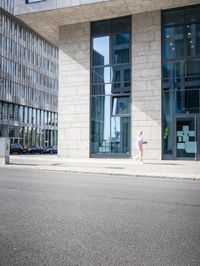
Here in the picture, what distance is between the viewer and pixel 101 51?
25.0 m

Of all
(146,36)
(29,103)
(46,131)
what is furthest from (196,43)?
(46,131)

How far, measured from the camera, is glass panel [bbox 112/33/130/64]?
24.3 metres

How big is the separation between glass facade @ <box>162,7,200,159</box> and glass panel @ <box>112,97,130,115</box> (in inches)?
97.8

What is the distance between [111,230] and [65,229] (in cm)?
66

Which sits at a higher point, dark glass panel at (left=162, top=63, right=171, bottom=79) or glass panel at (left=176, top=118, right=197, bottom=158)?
dark glass panel at (left=162, top=63, right=171, bottom=79)

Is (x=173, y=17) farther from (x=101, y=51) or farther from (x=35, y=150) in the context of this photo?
(x=35, y=150)

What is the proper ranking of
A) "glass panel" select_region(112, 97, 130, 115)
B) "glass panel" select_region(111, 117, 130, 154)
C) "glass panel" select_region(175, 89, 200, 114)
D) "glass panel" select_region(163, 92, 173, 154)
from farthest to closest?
"glass panel" select_region(112, 97, 130, 115)
"glass panel" select_region(111, 117, 130, 154)
"glass panel" select_region(163, 92, 173, 154)
"glass panel" select_region(175, 89, 200, 114)

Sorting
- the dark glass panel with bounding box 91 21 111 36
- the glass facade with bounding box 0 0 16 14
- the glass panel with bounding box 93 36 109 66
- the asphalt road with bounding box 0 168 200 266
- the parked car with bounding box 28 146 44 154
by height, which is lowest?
the parked car with bounding box 28 146 44 154

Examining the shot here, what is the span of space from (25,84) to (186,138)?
53.0 m

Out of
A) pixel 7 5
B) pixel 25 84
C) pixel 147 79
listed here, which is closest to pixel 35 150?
pixel 25 84

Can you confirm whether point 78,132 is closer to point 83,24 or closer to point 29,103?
point 83,24

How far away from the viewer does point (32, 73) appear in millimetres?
73250

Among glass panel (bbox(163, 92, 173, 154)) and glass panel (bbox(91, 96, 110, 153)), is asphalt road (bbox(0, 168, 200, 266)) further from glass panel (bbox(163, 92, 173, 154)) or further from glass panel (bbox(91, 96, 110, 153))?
glass panel (bbox(91, 96, 110, 153))

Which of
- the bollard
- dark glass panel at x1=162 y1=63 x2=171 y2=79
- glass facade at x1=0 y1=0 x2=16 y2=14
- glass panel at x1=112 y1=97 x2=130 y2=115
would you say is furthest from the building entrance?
glass facade at x1=0 y1=0 x2=16 y2=14
